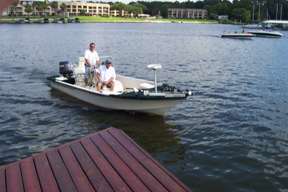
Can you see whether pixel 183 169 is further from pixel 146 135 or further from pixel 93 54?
pixel 93 54

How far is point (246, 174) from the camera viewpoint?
10.7m

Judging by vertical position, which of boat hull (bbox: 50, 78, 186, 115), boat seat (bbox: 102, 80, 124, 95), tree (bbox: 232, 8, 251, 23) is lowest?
boat hull (bbox: 50, 78, 186, 115)

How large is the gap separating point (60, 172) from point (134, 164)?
1.44 m

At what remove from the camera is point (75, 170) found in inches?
284

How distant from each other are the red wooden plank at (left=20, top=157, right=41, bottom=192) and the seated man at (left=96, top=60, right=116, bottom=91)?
895 cm

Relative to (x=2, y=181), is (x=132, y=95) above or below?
above

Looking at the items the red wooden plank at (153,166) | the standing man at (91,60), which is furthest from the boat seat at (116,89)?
the red wooden plank at (153,166)

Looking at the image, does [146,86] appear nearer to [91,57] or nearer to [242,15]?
[91,57]

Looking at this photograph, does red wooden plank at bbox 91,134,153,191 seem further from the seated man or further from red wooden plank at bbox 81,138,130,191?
the seated man

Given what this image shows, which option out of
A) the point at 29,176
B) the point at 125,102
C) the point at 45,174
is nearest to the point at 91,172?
the point at 45,174

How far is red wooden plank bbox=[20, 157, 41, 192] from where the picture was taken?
257 inches

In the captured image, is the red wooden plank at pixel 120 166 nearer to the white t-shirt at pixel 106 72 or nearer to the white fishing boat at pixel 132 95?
the white fishing boat at pixel 132 95

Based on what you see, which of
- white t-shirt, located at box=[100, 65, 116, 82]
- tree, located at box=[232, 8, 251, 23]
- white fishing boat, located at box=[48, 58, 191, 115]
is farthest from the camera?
tree, located at box=[232, 8, 251, 23]

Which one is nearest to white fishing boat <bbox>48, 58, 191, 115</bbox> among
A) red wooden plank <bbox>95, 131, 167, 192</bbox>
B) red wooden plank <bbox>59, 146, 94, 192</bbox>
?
red wooden plank <bbox>95, 131, 167, 192</bbox>
